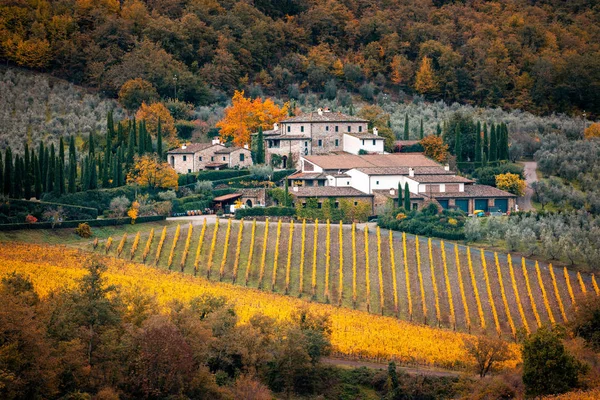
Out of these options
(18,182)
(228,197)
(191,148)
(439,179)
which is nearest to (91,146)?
(191,148)

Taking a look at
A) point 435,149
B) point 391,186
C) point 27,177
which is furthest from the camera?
point 435,149

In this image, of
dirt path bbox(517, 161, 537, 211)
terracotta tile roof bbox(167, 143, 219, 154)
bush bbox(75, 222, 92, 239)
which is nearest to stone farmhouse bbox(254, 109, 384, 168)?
terracotta tile roof bbox(167, 143, 219, 154)

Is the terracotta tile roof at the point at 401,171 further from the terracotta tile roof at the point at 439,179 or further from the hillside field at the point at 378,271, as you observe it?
the hillside field at the point at 378,271

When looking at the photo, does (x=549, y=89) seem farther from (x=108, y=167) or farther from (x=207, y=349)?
(x=207, y=349)

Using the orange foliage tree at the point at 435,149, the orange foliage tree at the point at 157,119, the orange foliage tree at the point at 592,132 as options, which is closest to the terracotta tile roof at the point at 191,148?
the orange foliage tree at the point at 157,119

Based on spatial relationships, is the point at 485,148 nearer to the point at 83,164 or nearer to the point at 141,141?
the point at 141,141

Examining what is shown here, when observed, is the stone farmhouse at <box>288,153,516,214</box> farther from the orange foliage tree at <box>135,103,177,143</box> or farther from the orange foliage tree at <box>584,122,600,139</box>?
the orange foliage tree at <box>584,122,600,139</box>
